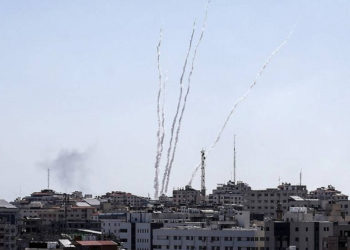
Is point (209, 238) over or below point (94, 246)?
over

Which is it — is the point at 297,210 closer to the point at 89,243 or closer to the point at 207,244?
the point at 207,244

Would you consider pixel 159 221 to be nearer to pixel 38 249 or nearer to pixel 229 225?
pixel 229 225

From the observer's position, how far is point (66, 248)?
4338 inches

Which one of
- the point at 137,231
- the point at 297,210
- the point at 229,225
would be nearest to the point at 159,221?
the point at 137,231

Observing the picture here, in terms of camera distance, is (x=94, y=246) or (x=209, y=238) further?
(x=209, y=238)

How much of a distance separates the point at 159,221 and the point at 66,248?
76849 millimetres

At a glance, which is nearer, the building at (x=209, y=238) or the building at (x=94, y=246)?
the building at (x=94, y=246)

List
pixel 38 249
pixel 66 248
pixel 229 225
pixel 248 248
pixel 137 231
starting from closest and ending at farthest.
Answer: pixel 38 249, pixel 66 248, pixel 248 248, pixel 229 225, pixel 137 231

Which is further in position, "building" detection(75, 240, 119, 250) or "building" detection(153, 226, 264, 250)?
"building" detection(153, 226, 264, 250)

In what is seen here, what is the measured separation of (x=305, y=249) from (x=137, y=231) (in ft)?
155

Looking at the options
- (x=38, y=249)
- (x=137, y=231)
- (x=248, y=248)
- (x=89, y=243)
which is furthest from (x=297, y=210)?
(x=38, y=249)

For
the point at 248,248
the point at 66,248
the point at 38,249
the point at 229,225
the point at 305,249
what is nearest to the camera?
the point at 38,249

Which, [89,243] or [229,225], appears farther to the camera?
[229,225]

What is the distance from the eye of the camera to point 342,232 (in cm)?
13650
